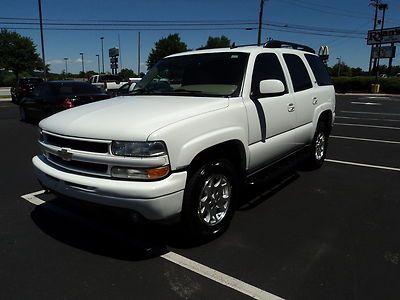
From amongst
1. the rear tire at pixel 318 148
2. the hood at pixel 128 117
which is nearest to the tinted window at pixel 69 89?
the rear tire at pixel 318 148

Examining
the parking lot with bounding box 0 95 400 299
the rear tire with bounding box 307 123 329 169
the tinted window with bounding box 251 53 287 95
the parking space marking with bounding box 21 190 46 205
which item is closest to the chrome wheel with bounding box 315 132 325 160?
the rear tire with bounding box 307 123 329 169

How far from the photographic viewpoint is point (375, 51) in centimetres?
5206

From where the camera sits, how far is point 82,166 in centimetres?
352

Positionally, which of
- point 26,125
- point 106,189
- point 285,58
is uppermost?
point 285,58

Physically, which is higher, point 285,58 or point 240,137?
point 285,58

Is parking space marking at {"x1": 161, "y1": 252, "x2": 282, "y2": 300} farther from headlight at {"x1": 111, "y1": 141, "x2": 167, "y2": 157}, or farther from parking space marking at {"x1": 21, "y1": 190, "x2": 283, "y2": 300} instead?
headlight at {"x1": 111, "y1": 141, "x2": 167, "y2": 157}

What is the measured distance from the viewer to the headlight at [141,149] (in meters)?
3.19

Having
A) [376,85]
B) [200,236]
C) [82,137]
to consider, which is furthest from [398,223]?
[376,85]

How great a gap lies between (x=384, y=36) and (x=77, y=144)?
59.2 metres

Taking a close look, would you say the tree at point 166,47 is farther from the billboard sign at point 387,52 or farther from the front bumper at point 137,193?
the front bumper at point 137,193

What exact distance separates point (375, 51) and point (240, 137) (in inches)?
2168

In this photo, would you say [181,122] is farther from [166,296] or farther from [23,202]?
[23,202]

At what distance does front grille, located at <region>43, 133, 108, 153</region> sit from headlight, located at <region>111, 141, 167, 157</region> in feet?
0.60

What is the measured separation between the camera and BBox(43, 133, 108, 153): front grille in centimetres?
337
